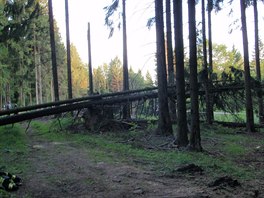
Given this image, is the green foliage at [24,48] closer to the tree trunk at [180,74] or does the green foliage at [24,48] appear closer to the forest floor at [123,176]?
the forest floor at [123,176]

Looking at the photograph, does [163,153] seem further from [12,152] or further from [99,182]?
[12,152]

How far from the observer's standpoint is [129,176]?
23.7 feet

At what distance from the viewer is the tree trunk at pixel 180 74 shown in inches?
407

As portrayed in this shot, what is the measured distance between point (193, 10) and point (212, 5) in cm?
946

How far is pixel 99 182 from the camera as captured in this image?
6.80m

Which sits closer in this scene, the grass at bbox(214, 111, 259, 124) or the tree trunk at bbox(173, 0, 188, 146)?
the tree trunk at bbox(173, 0, 188, 146)

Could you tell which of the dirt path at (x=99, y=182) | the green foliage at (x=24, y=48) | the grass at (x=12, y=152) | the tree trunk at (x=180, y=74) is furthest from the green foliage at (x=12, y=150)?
the green foliage at (x=24, y=48)

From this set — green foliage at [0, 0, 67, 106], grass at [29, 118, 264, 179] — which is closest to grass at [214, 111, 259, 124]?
grass at [29, 118, 264, 179]

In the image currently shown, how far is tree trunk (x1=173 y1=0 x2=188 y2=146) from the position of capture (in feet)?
33.9

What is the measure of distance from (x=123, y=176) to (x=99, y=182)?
66 centimetres

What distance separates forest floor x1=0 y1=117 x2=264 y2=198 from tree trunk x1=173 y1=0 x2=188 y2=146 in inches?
22.5

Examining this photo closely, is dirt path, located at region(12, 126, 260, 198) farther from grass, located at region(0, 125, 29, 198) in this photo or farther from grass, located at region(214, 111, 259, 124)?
grass, located at region(214, 111, 259, 124)

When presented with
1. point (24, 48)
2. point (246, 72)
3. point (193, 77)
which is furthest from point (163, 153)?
point (24, 48)

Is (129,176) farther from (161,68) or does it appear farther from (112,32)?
(112,32)
